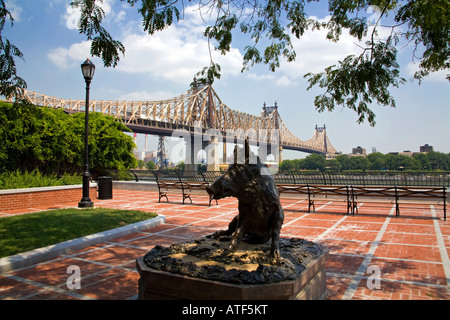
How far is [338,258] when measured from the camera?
4879 millimetres

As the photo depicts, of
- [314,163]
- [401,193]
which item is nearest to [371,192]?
[401,193]

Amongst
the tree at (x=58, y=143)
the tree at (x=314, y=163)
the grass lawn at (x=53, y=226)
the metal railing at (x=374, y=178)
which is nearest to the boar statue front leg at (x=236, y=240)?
the grass lawn at (x=53, y=226)

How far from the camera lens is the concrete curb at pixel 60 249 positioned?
448cm

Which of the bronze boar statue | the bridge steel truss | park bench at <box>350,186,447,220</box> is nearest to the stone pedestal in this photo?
the bronze boar statue

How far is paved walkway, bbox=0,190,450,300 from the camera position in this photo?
3.65m

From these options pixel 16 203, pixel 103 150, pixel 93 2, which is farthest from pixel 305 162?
pixel 93 2

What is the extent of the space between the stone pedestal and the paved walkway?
2.58 ft

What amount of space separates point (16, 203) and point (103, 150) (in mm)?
9429

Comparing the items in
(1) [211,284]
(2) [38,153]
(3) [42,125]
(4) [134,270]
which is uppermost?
(3) [42,125]

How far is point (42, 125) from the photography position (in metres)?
14.7

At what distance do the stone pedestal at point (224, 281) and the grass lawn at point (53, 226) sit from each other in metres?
3.27

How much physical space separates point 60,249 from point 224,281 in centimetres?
373
